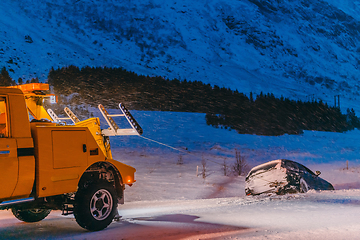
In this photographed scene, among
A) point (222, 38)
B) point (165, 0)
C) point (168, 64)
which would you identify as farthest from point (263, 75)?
point (165, 0)

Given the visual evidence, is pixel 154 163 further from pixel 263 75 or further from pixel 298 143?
pixel 263 75

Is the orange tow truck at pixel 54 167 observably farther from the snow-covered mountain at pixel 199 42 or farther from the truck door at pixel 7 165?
the snow-covered mountain at pixel 199 42

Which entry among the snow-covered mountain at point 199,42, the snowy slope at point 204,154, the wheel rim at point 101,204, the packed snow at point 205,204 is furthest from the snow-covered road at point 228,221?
the snow-covered mountain at point 199,42

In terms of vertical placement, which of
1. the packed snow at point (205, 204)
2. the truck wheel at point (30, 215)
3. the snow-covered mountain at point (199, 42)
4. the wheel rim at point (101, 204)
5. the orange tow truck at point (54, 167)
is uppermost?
the snow-covered mountain at point (199, 42)

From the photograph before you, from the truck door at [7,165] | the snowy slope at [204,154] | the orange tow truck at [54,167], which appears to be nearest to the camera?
the truck door at [7,165]

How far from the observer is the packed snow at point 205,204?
6.41 m

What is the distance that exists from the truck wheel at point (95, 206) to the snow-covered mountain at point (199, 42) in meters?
39.4

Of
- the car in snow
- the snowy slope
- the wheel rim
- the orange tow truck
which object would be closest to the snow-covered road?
the wheel rim

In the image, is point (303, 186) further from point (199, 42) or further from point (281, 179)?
point (199, 42)

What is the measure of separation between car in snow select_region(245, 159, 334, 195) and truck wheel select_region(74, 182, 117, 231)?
5.38m

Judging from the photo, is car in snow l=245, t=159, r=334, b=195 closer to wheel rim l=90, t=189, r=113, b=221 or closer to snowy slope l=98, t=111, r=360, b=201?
snowy slope l=98, t=111, r=360, b=201

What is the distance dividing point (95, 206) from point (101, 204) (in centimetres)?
15

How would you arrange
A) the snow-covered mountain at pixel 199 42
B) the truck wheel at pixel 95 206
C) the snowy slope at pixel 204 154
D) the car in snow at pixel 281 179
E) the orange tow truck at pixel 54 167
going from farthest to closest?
the snow-covered mountain at pixel 199 42 → the snowy slope at pixel 204 154 → the car in snow at pixel 281 179 → the truck wheel at pixel 95 206 → the orange tow truck at pixel 54 167

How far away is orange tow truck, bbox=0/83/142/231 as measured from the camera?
577 centimetres
